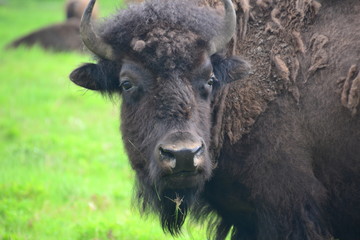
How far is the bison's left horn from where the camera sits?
18.4ft

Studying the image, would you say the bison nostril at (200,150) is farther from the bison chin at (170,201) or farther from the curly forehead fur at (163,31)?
the curly forehead fur at (163,31)

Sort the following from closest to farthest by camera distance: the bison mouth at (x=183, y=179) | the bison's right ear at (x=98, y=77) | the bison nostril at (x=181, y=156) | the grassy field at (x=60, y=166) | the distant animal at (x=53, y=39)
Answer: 1. the bison nostril at (x=181, y=156)
2. the bison mouth at (x=183, y=179)
3. the bison's right ear at (x=98, y=77)
4. the grassy field at (x=60, y=166)
5. the distant animal at (x=53, y=39)

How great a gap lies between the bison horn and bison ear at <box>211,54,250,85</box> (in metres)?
0.92

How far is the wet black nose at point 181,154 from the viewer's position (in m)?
4.96

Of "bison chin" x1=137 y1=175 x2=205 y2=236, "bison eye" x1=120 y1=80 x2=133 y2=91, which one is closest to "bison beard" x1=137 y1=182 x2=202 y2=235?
"bison chin" x1=137 y1=175 x2=205 y2=236

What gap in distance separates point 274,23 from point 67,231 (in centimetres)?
345

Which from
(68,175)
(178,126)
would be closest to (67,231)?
(68,175)

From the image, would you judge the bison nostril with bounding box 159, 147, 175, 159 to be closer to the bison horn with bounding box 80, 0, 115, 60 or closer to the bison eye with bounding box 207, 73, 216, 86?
the bison eye with bounding box 207, 73, 216, 86

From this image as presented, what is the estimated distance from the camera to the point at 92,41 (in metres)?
5.61

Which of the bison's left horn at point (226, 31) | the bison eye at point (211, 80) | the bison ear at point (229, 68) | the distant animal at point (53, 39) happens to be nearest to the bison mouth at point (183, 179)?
the bison eye at point (211, 80)

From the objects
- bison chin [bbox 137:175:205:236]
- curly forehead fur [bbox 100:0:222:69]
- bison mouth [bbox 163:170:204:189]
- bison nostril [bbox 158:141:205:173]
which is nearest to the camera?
bison nostril [bbox 158:141:205:173]

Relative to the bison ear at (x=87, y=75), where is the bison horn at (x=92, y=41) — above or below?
above

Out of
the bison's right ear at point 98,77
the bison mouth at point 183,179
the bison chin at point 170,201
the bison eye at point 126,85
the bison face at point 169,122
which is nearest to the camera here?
the bison face at point 169,122

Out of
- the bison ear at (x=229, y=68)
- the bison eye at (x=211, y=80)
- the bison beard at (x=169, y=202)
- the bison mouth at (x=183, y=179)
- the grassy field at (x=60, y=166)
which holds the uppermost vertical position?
the bison ear at (x=229, y=68)
